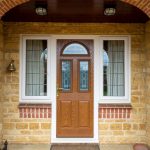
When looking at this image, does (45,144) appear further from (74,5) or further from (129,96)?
(74,5)

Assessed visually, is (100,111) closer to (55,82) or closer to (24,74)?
(55,82)

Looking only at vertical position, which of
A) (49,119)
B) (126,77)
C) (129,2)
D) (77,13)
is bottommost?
(49,119)

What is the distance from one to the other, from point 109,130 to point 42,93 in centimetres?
163

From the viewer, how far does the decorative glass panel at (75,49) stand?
6.37m

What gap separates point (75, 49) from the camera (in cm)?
637

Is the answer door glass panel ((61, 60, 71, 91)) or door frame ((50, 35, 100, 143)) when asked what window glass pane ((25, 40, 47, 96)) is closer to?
door frame ((50, 35, 100, 143))

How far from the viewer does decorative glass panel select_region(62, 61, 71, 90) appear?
6.36 metres

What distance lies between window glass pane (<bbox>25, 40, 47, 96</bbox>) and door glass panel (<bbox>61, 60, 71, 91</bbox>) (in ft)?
1.28

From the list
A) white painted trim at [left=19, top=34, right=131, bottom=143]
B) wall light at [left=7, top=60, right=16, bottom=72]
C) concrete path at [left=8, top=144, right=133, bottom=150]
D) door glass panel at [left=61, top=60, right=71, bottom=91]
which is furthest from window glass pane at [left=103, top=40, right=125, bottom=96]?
wall light at [left=7, top=60, right=16, bottom=72]

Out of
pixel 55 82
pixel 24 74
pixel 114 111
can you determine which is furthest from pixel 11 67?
pixel 114 111

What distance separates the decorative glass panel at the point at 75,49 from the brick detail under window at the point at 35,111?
1.23 m

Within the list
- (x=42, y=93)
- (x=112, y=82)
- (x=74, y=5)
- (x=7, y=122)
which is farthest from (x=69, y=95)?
(x=74, y=5)

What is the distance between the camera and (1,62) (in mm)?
5949

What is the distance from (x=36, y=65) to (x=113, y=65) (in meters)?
1.67
